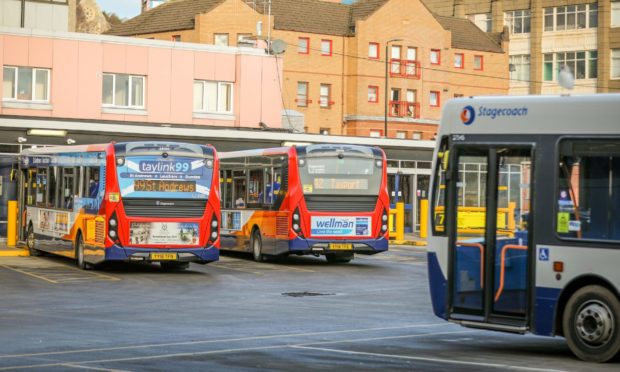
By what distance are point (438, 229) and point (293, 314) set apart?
14.5 ft

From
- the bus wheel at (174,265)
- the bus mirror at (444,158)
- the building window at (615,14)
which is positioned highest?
the building window at (615,14)

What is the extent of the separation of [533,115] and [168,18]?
2901 inches

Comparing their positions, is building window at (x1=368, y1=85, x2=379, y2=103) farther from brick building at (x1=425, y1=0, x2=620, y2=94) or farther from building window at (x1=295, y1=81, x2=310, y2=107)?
brick building at (x1=425, y1=0, x2=620, y2=94)

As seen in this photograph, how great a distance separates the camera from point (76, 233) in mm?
29688

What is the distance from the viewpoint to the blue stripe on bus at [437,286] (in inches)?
614

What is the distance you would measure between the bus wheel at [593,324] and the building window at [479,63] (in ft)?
274

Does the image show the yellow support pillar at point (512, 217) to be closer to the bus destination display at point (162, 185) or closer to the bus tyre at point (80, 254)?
the bus destination display at point (162, 185)

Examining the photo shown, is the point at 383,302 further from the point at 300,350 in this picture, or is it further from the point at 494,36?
the point at 494,36

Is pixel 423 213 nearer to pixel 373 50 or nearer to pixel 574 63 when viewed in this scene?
pixel 373 50

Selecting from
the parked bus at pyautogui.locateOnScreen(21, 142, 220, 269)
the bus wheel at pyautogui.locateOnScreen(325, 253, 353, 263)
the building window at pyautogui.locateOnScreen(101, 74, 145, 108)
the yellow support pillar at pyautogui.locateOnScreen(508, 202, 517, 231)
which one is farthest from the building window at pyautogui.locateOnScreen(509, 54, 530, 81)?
the yellow support pillar at pyautogui.locateOnScreen(508, 202, 517, 231)

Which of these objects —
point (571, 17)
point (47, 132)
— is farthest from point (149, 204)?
point (571, 17)

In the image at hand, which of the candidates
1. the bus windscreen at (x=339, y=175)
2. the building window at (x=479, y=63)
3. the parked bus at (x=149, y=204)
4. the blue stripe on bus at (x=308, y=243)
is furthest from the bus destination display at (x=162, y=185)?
the building window at (x=479, y=63)

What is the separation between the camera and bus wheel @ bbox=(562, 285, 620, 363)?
13734 millimetres

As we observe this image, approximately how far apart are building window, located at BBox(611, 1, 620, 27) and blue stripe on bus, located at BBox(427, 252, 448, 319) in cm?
8242
